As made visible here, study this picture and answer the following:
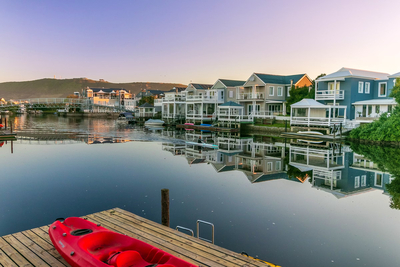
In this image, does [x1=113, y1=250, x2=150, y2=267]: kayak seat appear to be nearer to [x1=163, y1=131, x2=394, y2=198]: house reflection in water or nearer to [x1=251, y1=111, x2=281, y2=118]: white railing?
[x1=163, y1=131, x2=394, y2=198]: house reflection in water

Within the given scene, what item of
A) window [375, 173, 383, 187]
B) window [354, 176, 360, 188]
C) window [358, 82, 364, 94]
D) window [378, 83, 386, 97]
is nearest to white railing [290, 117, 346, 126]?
window [358, 82, 364, 94]

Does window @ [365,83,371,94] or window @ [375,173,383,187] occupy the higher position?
window @ [365,83,371,94]

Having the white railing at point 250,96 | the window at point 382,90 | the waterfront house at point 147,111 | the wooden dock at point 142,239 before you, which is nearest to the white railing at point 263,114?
the white railing at point 250,96

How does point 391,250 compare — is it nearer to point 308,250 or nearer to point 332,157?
point 308,250

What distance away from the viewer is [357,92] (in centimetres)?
4225

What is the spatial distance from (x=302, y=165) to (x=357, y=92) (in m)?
26.1

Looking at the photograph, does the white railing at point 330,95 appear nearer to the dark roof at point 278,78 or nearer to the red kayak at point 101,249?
the dark roof at point 278,78

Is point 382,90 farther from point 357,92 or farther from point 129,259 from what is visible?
Result: point 129,259

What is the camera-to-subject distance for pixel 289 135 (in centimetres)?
4100

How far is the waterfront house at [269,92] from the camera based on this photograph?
176 feet

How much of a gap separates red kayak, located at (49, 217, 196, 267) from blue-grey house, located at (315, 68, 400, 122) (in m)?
40.1

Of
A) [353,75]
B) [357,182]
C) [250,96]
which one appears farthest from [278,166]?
[250,96]

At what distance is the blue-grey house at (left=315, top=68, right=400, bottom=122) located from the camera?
41.0 m

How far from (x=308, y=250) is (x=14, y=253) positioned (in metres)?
7.61
